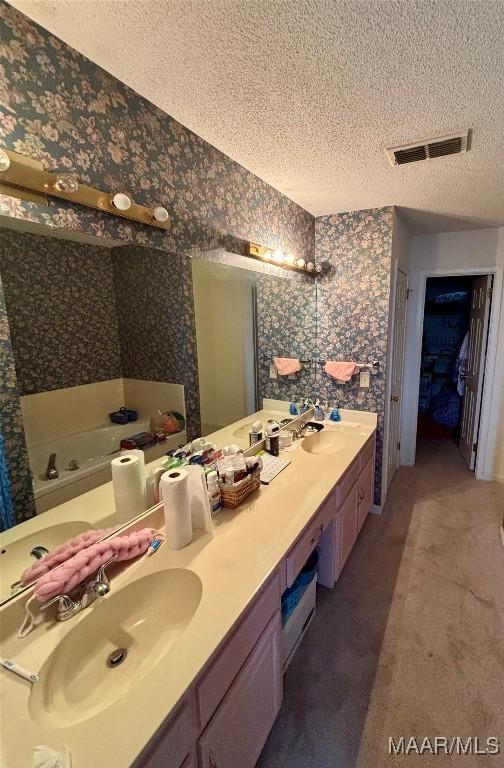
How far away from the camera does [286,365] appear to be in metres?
2.44

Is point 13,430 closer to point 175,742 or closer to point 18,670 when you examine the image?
point 18,670

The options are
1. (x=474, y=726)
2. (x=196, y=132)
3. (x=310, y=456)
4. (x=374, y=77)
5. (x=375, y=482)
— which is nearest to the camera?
(x=374, y=77)

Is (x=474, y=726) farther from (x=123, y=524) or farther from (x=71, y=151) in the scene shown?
(x=71, y=151)

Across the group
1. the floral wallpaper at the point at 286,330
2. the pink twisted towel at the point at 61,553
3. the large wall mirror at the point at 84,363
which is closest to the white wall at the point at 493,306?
the floral wallpaper at the point at 286,330

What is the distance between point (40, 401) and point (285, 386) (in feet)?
A: 5.60

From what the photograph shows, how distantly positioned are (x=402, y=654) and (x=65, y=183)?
237cm

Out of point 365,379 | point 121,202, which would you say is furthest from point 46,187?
point 365,379

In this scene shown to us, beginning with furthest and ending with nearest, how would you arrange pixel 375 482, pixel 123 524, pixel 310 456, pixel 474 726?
pixel 375 482, pixel 310 456, pixel 474 726, pixel 123 524

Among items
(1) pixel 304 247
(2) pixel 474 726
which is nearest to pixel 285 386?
(1) pixel 304 247

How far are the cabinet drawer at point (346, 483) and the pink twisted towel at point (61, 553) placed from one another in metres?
1.18

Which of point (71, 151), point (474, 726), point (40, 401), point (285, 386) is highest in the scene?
point (71, 151)

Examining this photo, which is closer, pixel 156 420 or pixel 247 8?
pixel 247 8

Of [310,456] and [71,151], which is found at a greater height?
[71,151]

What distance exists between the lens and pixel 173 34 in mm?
961
